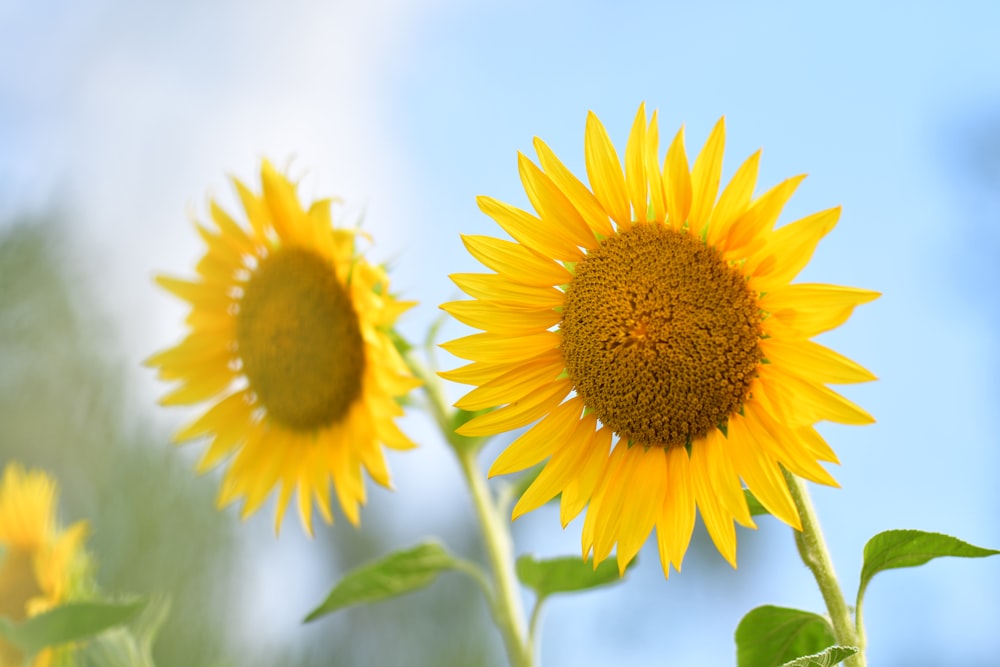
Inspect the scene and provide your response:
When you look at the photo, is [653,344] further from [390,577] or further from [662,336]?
[390,577]

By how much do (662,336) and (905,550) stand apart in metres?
0.20

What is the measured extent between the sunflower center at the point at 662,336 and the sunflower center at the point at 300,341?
31 centimetres

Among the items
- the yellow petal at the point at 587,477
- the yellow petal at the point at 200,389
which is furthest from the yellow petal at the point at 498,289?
the yellow petal at the point at 200,389

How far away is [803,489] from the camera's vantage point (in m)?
0.59

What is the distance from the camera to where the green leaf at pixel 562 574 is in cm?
84

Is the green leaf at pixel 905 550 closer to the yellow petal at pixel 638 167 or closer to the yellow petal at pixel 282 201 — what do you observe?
the yellow petal at pixel 638 167

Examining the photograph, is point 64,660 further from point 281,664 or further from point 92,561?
point 281,664

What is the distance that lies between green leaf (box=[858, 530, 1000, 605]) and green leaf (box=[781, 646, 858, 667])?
7cm

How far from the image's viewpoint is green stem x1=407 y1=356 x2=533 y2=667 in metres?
0.90

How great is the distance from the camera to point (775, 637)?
666 mm

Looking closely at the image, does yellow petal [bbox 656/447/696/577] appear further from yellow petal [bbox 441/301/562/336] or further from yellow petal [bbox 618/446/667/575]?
yellow petal [bbox 441/301/562/336]

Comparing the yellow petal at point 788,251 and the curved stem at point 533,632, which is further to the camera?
the curved stem at point 533,632

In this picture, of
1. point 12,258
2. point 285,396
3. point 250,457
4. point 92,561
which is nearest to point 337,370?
point 285,396

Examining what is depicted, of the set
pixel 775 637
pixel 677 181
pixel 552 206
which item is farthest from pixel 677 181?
pixel 775 637
